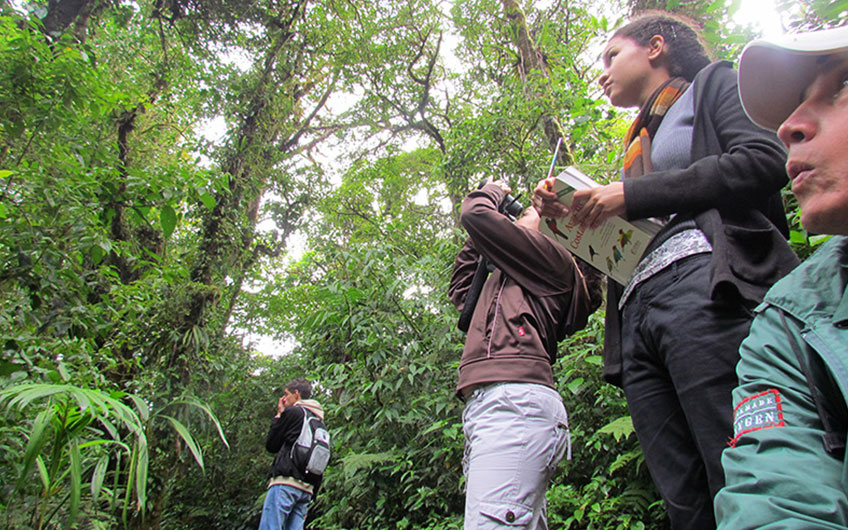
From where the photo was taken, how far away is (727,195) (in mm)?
1105

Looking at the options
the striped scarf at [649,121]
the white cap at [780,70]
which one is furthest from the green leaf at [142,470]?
the white cap at [780,70]

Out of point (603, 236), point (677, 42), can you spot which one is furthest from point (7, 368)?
point (677, 42)

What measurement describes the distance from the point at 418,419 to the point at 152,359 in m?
3.23

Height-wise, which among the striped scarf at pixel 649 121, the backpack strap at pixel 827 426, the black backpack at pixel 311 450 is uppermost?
the striped scarf at pixel 649 121

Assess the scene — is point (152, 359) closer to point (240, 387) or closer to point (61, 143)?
point (61, 143)

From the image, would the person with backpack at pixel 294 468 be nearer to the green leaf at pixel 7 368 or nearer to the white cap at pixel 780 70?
the green leaf at pixel 7 368

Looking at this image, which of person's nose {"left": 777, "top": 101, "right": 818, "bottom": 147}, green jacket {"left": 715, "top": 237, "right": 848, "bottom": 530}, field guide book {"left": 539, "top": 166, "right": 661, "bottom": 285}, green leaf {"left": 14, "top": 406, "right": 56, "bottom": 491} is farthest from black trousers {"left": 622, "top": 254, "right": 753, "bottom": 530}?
green leaf {"left": 14, "top": 406, "right": 56, "bottom": 491}

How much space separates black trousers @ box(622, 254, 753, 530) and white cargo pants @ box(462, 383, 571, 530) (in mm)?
339

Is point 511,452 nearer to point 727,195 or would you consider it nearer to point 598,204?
point 598,204

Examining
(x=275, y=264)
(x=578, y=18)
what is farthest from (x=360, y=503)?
(x=275, y=264)

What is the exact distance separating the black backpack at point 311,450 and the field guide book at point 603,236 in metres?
4.37

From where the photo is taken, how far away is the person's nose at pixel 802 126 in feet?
2.21

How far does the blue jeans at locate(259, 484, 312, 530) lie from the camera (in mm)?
4732

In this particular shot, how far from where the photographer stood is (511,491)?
1372mm
